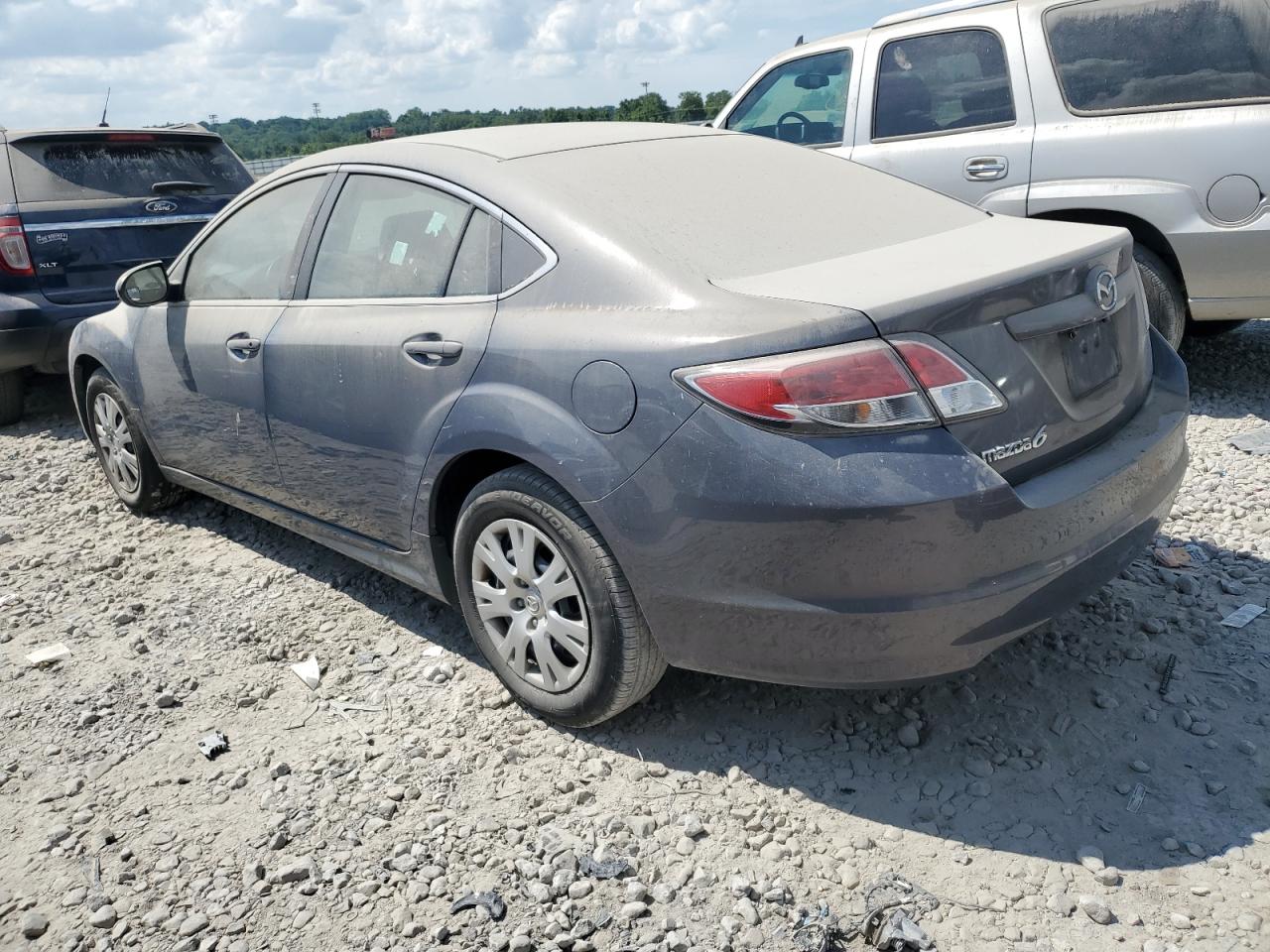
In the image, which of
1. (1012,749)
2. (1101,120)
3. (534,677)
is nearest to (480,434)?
(534,677)

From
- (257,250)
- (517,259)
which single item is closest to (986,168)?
(517,259)

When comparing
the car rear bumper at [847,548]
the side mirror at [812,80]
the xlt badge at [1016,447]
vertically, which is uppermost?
the side mirror at [812,80]

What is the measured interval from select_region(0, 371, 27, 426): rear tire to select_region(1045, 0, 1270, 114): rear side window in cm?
651

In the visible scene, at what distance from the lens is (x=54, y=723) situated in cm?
346

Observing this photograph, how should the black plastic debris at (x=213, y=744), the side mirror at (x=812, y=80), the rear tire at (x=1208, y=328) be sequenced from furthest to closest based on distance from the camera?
the side mirror at (x=812, y=80) → the rear tire at (x=1208, y=328) → the black plastic debris at (x=213, y=744)

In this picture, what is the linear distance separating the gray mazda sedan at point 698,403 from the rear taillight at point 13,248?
3.51 metres

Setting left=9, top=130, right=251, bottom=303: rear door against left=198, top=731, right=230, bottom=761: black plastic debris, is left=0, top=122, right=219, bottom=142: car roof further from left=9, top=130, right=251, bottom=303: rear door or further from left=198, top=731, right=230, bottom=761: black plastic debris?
left=198, top=731, right=230, bottom=761: black plastic debris

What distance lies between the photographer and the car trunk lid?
249 cm

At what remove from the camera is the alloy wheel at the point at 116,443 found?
5086 millimetres

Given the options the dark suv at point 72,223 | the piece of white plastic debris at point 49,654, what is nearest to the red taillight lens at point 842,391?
the piece of white plastic debris at point 49,654

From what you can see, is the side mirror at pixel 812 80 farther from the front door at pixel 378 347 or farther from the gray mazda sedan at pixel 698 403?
the front door at pixel 378 347

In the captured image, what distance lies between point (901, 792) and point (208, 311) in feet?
10.2

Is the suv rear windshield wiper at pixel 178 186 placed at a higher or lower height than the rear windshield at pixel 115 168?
lower

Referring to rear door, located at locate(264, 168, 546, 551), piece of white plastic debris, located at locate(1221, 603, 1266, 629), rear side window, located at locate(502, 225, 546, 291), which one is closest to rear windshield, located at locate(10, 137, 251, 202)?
rear door, located at locate(264, 168, 546, 551)
